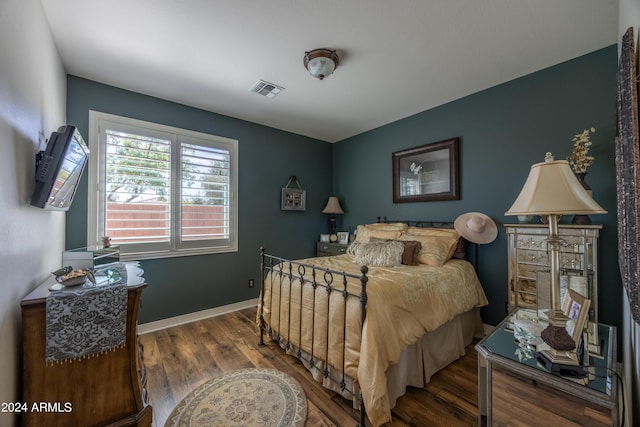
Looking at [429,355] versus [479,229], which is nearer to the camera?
[429,355]

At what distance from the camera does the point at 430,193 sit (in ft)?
11.0

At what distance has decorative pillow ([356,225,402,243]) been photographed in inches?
124

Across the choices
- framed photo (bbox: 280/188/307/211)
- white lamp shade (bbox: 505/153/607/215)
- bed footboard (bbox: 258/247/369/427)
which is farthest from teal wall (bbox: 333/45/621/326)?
bed footboard (bbox: 258/247/369/427)

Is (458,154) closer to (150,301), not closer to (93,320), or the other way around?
(93,320)

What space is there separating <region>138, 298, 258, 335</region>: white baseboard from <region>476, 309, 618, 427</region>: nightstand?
305cm

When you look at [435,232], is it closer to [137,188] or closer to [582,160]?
[582,160]

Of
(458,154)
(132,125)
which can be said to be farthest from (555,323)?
(132,125)

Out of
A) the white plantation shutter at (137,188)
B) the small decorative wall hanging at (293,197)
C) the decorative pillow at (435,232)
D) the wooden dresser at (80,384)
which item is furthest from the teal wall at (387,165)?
the wooden dresser at (80,384)

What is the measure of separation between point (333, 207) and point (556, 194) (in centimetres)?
344

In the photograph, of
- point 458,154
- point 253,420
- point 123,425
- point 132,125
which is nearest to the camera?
point 123,425

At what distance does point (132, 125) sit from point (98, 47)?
865 millimetres

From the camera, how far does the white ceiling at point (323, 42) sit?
1743 mm

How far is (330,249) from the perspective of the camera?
4180 mm

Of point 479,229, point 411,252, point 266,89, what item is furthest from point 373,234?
point 266,89
